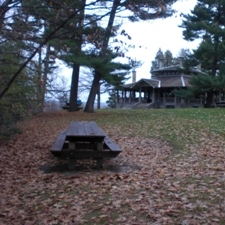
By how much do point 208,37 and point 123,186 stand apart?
23.5m

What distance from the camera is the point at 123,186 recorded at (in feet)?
20.8

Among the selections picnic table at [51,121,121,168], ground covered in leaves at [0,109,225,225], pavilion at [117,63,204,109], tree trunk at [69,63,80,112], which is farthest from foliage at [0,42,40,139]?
pavilion at [117,63,204,109]

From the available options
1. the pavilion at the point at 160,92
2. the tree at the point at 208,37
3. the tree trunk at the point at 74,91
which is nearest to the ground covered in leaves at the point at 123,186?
the tree trunk at the point at 74,91

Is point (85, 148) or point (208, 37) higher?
point (208, 37)

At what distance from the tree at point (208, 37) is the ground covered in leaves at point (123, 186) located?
16.6 metres

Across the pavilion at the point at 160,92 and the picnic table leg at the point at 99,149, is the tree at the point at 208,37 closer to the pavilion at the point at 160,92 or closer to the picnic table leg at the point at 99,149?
the pavilion at the point at 160,92

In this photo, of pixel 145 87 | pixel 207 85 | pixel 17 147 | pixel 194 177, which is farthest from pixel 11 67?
pixel 145 87

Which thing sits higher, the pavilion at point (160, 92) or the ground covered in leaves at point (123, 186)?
the pavilion at point (160, 92)

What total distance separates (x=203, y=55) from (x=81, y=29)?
79.5 feet

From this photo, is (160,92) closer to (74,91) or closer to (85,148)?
(74,91)

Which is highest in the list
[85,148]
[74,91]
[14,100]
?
[74,91]

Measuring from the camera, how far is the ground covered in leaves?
5.01 meters

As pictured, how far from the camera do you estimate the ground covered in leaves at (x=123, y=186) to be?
16.4ft

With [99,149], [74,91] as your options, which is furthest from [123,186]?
[74,91]
